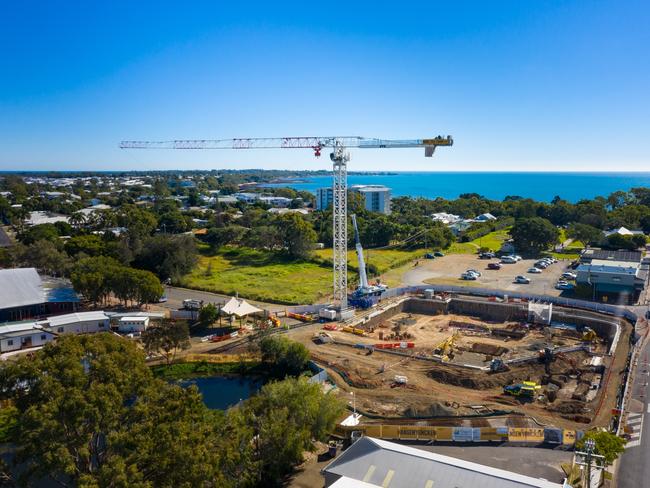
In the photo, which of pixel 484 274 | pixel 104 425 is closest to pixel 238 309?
pixel 104 425

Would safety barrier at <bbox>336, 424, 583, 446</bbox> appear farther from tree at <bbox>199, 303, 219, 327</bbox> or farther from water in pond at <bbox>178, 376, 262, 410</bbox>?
tree at <bbox>199, 303, 219, 327</bbox>

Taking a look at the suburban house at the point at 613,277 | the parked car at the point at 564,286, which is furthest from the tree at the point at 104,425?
the parked car at the point at 564,286

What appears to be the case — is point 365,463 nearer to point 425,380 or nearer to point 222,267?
point 425,380

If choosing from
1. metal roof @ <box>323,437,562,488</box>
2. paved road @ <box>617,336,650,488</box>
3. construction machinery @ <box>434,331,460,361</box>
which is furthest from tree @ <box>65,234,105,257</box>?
paved road @ <box>617,336,650,488</box>

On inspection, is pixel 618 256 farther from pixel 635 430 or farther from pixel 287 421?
pixel 287 421

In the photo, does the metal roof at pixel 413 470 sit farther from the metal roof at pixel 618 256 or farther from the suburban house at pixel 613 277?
the metal roof at pixel 618 256
